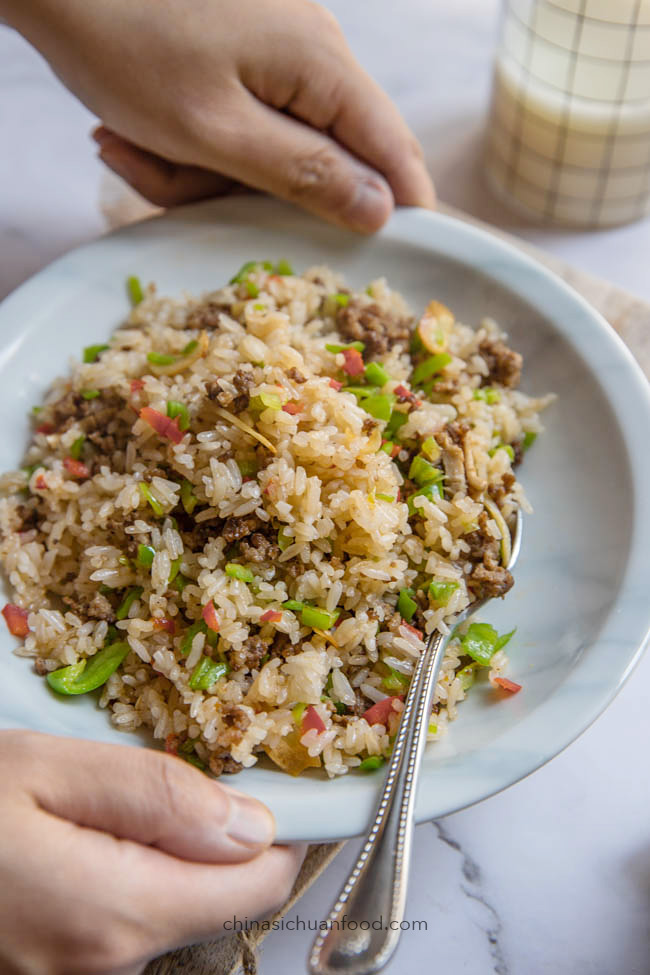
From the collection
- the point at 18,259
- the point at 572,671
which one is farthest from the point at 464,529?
the point at 18,259

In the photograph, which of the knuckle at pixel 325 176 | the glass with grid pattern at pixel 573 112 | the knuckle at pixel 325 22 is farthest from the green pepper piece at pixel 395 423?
the glass with grid pattern at pixel 573 112

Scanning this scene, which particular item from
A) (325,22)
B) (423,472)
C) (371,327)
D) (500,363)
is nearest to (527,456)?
(500,363)

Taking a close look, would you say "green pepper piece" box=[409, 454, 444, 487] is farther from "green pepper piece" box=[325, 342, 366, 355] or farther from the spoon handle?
the spoon handle

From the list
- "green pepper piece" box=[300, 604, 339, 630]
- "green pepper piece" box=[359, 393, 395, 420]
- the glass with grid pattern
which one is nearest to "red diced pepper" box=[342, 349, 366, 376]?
"green pepper piece" box=[359, 393, 395, 420]

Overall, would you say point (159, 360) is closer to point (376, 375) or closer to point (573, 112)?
point (376, 375)

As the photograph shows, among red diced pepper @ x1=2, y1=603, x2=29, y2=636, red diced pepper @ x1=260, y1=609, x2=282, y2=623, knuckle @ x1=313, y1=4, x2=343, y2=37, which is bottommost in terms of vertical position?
red diced pepper @ x1=2, y1=603, x2=29, y2=636
